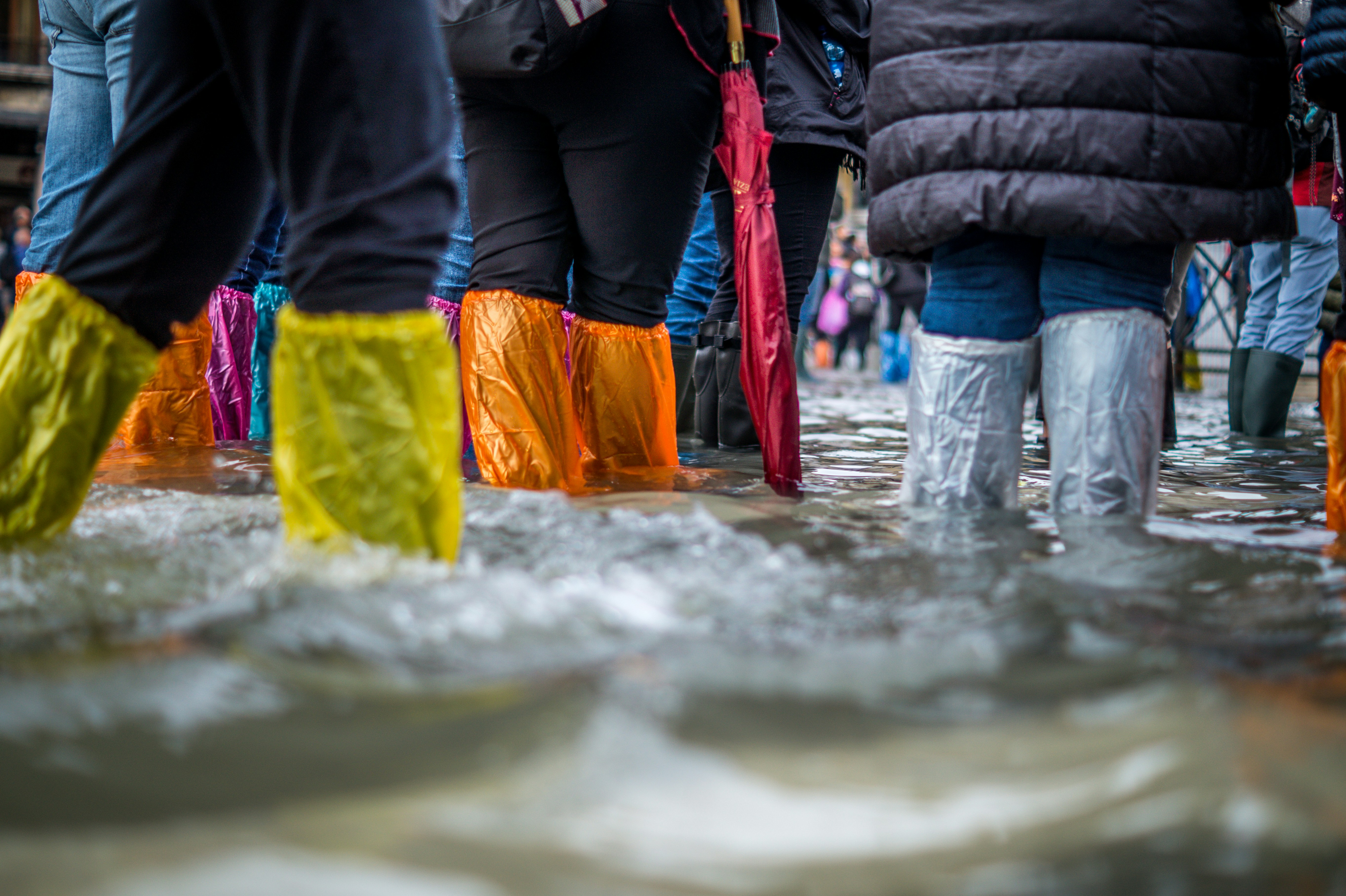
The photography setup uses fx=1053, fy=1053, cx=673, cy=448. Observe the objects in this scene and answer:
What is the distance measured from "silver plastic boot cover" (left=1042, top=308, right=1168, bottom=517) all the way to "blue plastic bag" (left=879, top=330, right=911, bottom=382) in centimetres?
775

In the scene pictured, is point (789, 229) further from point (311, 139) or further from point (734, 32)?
point (311, 139)

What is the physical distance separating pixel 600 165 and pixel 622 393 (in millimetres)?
445

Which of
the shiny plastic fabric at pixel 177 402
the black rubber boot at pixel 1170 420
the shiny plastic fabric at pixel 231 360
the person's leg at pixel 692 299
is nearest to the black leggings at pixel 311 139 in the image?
the shiny plastic fabric at pixel 177 402

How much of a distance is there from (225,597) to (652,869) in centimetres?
59

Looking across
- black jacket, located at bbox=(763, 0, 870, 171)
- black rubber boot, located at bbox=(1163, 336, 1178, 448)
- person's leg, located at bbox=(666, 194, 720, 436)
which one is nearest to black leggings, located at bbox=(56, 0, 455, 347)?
black jacket, located at bbox=(763, 0, 870, 171)

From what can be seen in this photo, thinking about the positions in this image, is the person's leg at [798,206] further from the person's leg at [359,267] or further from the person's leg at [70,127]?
the person's leg at [359,267]

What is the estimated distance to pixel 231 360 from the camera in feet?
9.28

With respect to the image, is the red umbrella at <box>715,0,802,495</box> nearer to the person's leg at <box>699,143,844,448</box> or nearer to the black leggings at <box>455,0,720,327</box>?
the black leggings at <box>455,0,720,327</box>

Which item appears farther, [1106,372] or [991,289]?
[991,289]

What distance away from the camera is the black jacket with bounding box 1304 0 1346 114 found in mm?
1532

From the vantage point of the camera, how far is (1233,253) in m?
5.82

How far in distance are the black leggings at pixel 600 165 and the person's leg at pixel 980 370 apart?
57 cm

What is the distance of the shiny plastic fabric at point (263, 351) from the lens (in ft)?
9.68

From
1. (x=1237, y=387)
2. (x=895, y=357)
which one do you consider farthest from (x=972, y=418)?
(x=895, y=357)
